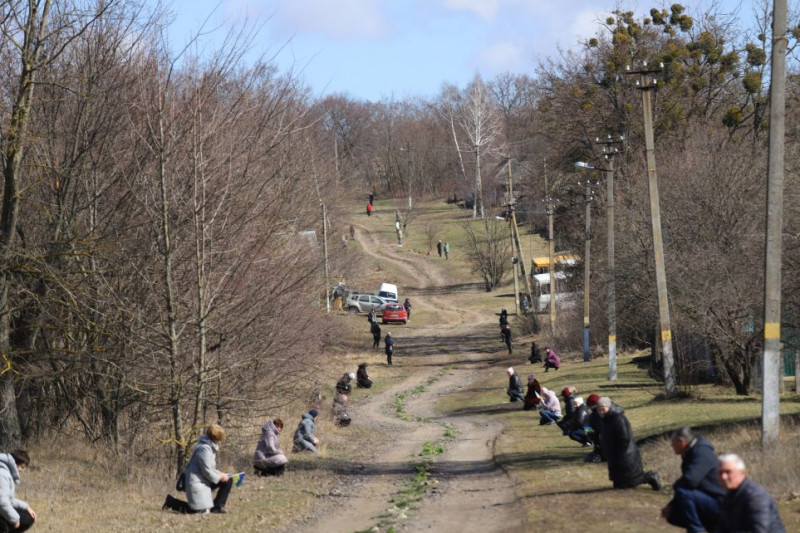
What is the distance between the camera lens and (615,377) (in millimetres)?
36469

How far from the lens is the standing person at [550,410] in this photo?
26.8 m

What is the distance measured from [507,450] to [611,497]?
8.22 m

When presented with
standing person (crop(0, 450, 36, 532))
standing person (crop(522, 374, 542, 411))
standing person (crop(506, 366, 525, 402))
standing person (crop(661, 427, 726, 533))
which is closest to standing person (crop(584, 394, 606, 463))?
standing person (crop(661, 427, 726, 533))

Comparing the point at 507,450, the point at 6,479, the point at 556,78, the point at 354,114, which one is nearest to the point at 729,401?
the point at 507,450

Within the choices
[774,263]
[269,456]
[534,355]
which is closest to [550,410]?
[269,456]

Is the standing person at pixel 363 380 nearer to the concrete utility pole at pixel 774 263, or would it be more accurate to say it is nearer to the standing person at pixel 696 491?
the concrete utility pole at pixel 774 263

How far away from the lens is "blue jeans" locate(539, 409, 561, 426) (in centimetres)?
2680

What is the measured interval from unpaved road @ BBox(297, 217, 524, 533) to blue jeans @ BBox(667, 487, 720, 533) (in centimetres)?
290

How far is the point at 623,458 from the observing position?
14.7 metres

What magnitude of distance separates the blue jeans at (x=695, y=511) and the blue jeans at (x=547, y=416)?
16317 millimetres

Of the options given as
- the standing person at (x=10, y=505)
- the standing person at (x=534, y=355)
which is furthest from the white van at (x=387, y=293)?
the standing person at (x=10, y=505)

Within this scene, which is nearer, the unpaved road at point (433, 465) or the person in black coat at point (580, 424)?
the unpaved road at point (433, 465)

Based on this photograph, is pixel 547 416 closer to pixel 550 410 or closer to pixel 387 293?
pixel 550 410

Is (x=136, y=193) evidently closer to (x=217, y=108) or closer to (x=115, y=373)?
(x=217, y=108)
